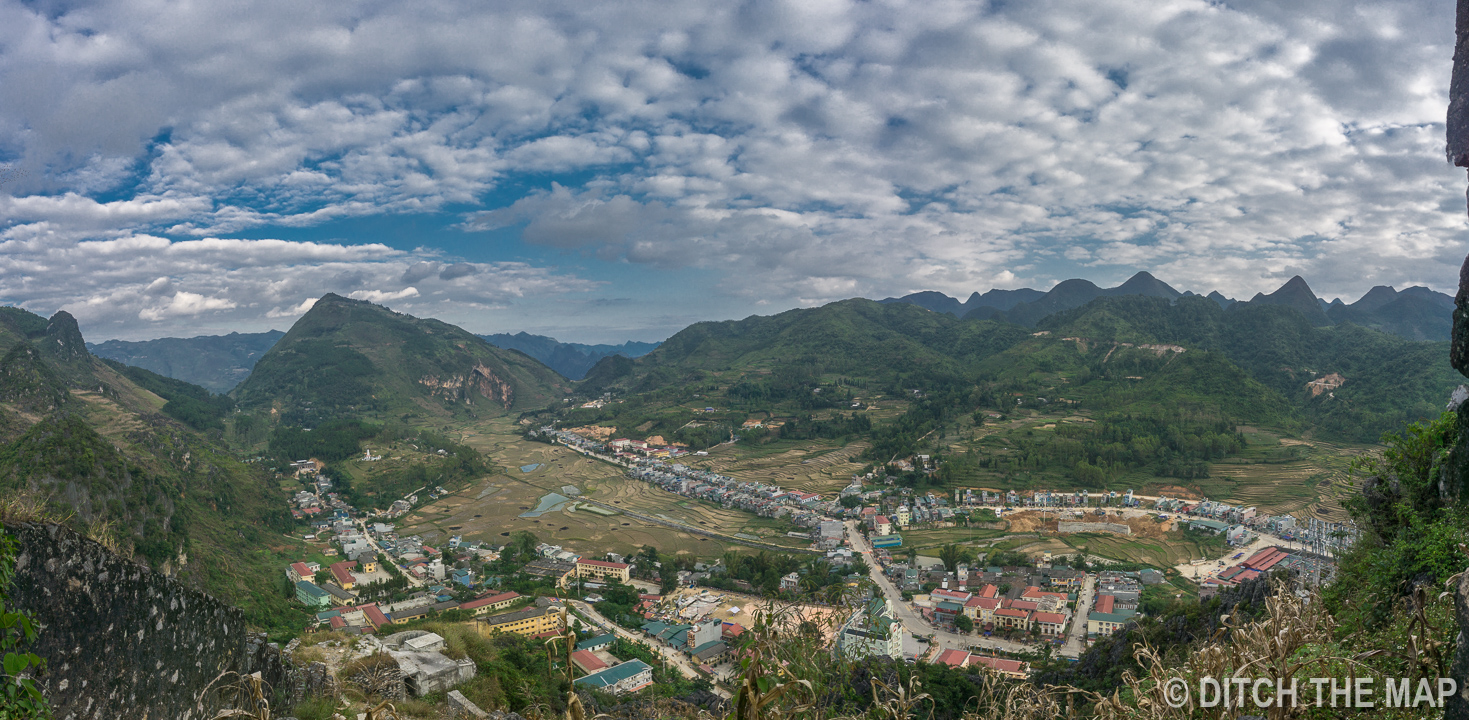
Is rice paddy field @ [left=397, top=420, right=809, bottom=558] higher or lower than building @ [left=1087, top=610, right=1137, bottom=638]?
lower

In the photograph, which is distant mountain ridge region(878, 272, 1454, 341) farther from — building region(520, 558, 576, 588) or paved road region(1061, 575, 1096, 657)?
building region(520, 558, 576, 588)

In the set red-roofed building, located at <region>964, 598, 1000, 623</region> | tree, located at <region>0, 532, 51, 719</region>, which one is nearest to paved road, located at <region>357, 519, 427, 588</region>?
red-roofed building, located at <region>964, 598, 1000, 623</region>

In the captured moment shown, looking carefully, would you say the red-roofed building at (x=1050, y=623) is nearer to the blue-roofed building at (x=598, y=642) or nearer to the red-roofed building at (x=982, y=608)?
the red-roofed building at (x=982, y=608)

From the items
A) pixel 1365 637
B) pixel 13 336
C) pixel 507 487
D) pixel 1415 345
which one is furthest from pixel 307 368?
pixel 1415 345

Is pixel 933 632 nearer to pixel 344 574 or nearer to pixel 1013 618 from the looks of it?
pixel 1013 618

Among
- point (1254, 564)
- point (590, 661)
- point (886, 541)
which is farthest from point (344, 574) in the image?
point (1254, 564)

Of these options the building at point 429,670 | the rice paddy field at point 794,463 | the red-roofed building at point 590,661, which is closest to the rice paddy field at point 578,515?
the rice paddy field at point 794,463
